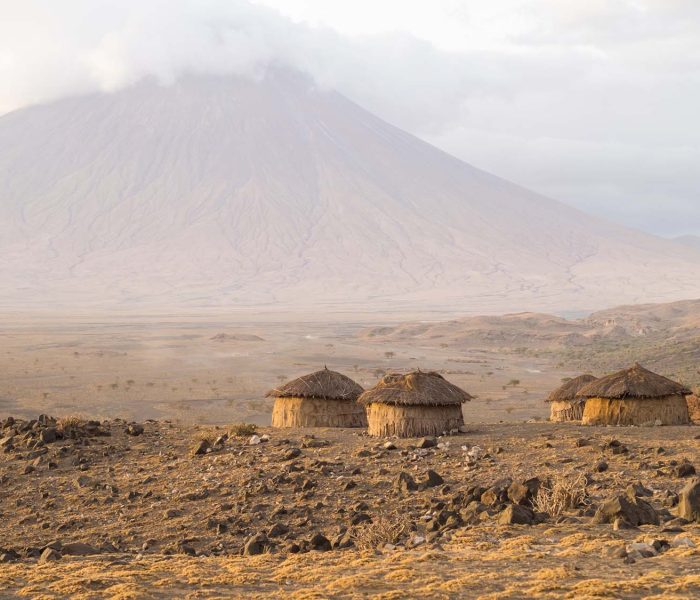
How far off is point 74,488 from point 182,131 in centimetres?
18030

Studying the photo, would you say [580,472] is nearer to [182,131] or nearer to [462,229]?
[462,229]

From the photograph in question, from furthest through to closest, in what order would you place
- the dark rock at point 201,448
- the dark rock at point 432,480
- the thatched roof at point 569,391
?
the thatched roof at point 569,391 < the dark rock at point 201,448 < the dark rock at point 432,480

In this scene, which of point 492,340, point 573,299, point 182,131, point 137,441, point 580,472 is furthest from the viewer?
point 182,131

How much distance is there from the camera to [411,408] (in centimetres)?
1767

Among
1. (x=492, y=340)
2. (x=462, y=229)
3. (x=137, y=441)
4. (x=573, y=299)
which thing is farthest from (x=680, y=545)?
(x=462, y=229)

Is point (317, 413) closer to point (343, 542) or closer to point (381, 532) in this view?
point (381, 532)

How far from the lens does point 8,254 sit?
137250 millimetres

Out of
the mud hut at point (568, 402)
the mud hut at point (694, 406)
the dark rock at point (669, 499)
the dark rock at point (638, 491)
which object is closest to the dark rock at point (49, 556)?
the dark rock at point (638, 491)

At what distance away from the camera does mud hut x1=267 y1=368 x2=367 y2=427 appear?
776 inches

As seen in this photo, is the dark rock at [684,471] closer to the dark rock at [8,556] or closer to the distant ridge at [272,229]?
the dark rock at [8,556]

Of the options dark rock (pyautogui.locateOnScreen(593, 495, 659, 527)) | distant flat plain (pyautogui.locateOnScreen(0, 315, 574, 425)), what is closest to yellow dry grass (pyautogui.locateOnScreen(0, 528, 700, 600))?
dark rock (pyautogui.locateOnScreen(593, 495, 659, 527))

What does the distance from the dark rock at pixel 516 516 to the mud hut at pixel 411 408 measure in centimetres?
634

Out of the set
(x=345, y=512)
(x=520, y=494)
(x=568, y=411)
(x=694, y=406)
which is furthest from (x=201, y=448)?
(x=694, y=406)

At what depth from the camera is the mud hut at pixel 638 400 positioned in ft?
59.7
